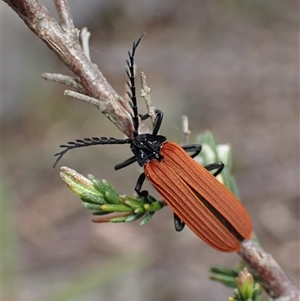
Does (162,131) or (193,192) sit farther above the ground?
(162,131)

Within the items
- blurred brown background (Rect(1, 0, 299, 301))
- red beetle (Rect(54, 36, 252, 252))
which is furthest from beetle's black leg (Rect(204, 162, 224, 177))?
blurred brown background (Rect(1, 0, 299, 301))

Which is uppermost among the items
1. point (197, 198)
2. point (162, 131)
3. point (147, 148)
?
point (162, 131)

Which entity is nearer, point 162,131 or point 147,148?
point 147,148

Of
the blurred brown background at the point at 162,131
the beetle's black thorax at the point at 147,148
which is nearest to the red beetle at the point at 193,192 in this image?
the beetle's black thorax at the point at 147,148

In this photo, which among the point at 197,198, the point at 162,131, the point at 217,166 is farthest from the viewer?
the point at 162,131

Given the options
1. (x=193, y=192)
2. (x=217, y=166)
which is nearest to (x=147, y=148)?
(x=193, y=192)

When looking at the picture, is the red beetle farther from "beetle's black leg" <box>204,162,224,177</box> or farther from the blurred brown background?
the blurred brown background

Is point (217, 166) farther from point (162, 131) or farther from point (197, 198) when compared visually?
point (162, 131)

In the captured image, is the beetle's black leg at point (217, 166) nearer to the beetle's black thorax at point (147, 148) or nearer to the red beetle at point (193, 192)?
the red beetle at point (193, 192)
